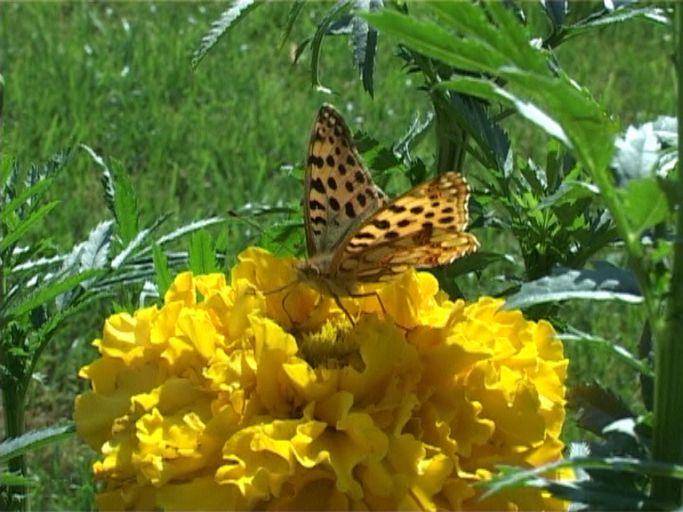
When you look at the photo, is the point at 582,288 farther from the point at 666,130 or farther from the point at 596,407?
the point at 666,130

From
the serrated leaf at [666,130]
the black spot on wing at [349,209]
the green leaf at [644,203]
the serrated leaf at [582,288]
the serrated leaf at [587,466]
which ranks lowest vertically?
the serrated leaf at [587,466]

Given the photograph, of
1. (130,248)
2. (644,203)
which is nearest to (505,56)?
(644,203)

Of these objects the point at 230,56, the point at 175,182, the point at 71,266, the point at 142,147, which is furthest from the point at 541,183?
the point at 230,56

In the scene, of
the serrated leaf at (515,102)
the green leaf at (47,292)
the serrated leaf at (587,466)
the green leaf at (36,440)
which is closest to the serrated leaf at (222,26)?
the green leaf at (47,292)

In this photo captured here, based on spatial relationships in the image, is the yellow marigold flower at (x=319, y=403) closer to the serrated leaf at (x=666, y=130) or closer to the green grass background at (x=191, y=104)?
the serrated leaf at (x=666, y=130)

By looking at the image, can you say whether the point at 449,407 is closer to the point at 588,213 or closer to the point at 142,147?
the point at 588,213

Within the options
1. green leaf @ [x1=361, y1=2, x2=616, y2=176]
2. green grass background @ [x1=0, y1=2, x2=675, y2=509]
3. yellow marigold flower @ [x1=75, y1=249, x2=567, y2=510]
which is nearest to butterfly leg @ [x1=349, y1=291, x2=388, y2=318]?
yellow marigold flower @ [x1=75, y1=249, x2=567, y2=510]
